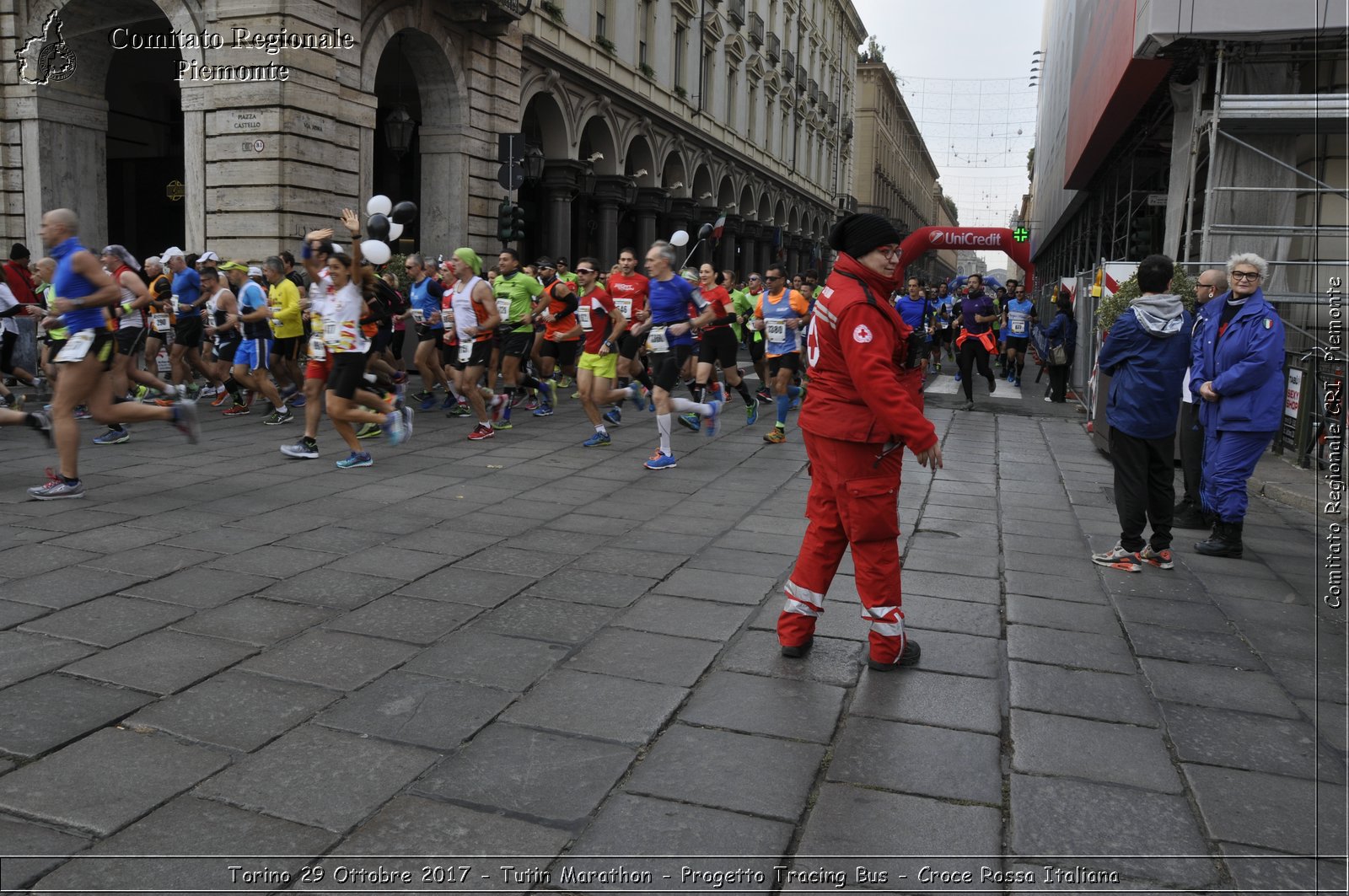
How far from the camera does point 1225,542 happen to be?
21.3ft

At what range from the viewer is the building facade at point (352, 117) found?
52.2 ft

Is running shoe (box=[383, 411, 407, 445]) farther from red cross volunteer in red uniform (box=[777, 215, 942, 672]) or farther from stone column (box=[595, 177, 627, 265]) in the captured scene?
stone column (box=[595, 177, 627, 265])

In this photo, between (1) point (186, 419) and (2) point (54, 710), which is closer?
(2) point (54, 710)

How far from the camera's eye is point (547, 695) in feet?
12.5

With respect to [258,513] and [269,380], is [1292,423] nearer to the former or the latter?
[258,513]

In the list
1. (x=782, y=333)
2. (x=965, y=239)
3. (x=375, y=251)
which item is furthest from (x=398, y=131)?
(x=965, y=239)

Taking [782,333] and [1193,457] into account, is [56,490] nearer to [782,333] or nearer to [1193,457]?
[782,333]

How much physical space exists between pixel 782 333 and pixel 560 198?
14.9 m

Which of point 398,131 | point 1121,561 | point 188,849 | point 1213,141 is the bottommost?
point 188,849

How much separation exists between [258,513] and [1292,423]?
8969mm

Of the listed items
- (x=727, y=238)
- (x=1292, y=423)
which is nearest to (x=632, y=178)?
(x=727, y=238)

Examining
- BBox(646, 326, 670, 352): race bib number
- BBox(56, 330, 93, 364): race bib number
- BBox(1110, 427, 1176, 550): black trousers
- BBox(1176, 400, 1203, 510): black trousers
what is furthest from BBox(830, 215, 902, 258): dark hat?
BBox(646, 326, 670, 352): race bib number

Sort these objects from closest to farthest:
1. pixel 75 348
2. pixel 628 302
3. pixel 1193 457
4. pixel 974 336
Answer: pixel 75 348 < pixel 1193 457 < pixel 628 302 < pixel 974 336

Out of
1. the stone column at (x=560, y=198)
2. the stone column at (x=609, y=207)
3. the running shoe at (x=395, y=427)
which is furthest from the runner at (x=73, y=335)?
the stone column at (x=609, y=207)
